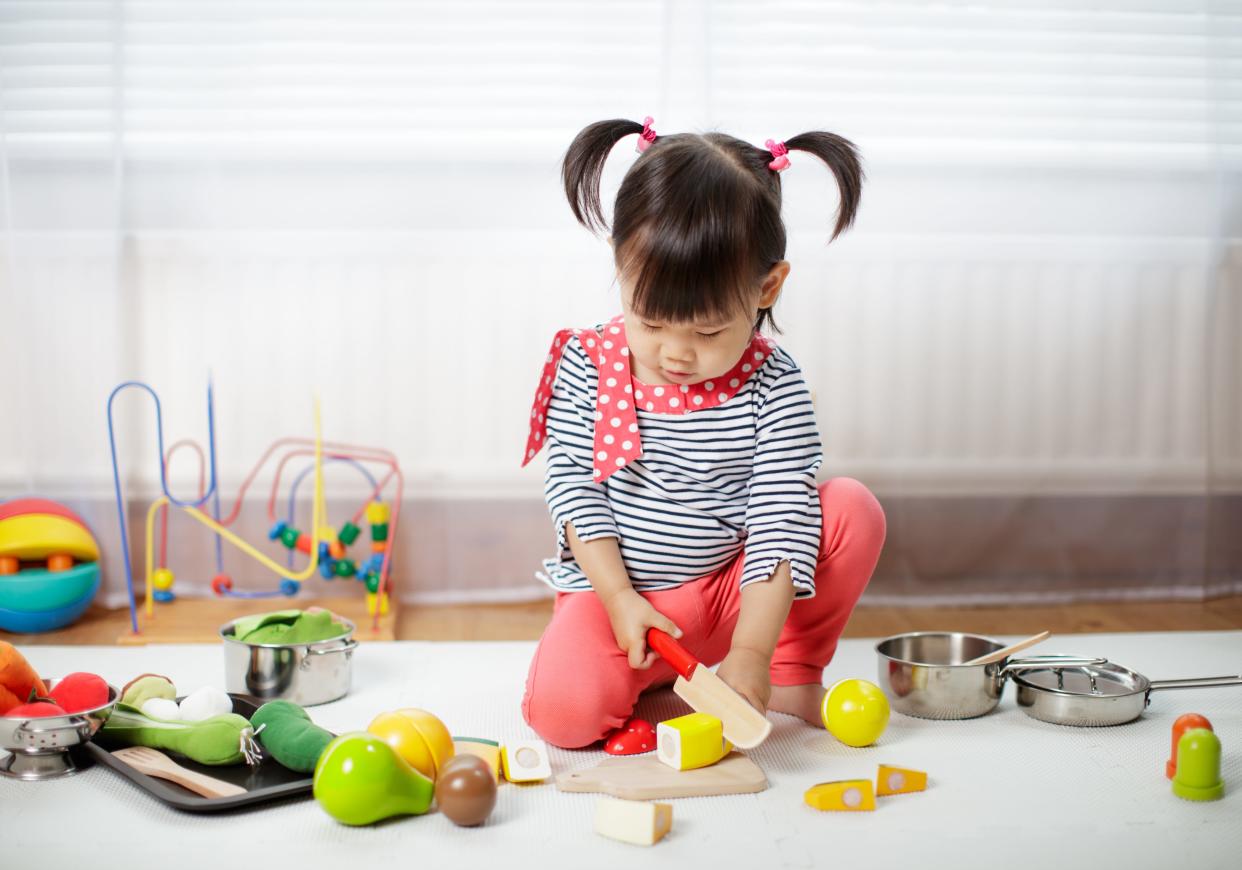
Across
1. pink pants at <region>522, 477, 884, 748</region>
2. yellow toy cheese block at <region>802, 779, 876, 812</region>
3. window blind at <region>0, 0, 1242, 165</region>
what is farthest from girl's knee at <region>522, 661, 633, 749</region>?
window blind at <region>0, 0, 1242, 165</region>

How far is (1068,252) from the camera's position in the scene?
5.85ft

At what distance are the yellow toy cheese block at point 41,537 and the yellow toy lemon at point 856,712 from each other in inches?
40.2

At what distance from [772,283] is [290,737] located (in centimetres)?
56

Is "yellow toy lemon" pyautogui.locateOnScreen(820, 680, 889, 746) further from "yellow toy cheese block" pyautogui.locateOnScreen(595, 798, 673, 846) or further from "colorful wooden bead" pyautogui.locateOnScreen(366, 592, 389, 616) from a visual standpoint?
"colorful wooden bead" pyautogui.locateOnScreen(366, 592, 389, 616)

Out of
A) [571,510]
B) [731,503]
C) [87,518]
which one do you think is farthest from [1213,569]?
[87,518]

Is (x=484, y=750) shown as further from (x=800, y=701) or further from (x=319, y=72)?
(x=319, y=72)

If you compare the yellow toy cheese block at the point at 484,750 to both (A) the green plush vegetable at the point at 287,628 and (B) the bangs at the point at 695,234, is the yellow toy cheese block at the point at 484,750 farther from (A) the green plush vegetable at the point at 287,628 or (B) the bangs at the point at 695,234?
(B) the bangs at the point at 695,234

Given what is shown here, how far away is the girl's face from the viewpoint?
106 cm

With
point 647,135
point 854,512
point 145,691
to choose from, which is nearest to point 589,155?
point 647,135

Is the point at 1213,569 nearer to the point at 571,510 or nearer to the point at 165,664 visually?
the point at 571,510

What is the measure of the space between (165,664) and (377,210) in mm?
669

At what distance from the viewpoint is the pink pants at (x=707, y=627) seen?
3.65 feet

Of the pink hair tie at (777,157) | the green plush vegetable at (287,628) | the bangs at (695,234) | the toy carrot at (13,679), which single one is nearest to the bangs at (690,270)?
the bangs at (695,234)

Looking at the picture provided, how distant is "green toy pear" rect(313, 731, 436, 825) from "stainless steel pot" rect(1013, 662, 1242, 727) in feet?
1.97
